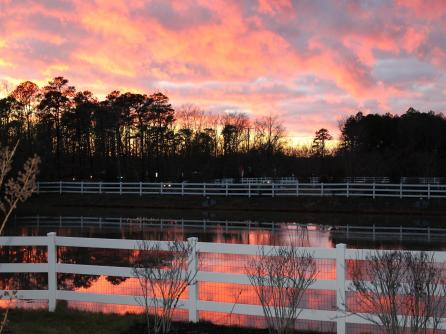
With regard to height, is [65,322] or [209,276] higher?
[209,276]

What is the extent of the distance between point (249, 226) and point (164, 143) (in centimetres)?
5017

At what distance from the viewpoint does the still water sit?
31.1 ft

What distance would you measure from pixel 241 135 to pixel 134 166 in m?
24.5

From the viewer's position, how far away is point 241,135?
89375mm

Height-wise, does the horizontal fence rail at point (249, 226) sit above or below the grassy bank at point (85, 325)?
below

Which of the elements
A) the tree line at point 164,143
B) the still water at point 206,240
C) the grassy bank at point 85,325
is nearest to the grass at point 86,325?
the grassy bank at point 85,325

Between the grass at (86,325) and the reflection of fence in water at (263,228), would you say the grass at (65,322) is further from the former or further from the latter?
the reflection of fence in water at (263,228)

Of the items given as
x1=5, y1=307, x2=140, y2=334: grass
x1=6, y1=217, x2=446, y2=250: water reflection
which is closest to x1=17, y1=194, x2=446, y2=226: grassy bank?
x1=6, y1=217, x2=446, y2=250: water reflection

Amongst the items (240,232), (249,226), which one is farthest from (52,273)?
(249,226)

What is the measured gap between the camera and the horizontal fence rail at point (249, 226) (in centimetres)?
2342

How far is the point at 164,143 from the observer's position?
251 feet

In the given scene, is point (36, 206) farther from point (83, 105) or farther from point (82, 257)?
point (82, 257)

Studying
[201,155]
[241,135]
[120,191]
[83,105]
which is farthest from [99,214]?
[241,135]

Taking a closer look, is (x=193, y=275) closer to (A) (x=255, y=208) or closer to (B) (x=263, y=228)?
(B) (x=263, y=228)
